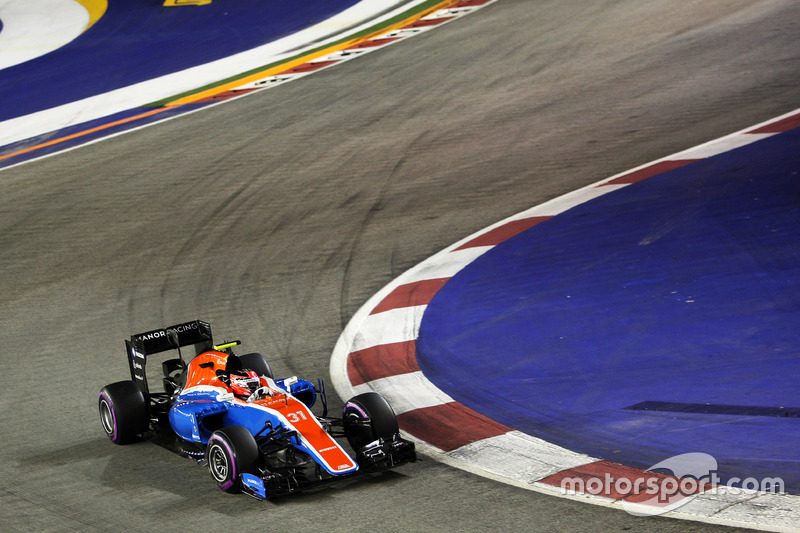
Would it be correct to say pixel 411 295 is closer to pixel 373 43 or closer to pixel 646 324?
pixel 646 324

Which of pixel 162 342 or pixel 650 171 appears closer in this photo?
pixel 162 342

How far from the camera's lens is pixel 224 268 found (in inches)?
387

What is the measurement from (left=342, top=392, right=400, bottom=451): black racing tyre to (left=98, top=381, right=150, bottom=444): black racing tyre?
134 centimetres

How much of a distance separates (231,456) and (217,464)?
0.78ft

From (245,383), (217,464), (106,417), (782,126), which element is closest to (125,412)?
(106,417)

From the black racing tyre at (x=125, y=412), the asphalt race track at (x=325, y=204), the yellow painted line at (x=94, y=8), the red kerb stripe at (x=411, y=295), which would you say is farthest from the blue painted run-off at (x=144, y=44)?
the black racing tyre at (x=125, y=412)

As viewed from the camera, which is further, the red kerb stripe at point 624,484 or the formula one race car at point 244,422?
the formula one race car at point 244,422

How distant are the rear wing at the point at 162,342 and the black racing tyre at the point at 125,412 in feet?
0.98

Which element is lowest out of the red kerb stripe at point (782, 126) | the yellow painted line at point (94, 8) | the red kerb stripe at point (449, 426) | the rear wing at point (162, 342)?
the red kerb stripe at point (782, 126)

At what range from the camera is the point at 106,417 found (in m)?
6.61

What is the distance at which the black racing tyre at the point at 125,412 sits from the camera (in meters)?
6.40

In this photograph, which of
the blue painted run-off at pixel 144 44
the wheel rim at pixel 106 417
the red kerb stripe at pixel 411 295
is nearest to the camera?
the wheel rim at pixel 106 417

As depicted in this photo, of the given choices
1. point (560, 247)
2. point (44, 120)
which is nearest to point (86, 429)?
point (560, 247)

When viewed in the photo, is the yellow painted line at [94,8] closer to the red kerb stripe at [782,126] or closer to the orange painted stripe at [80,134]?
the orange painted stripe at [80,134]
